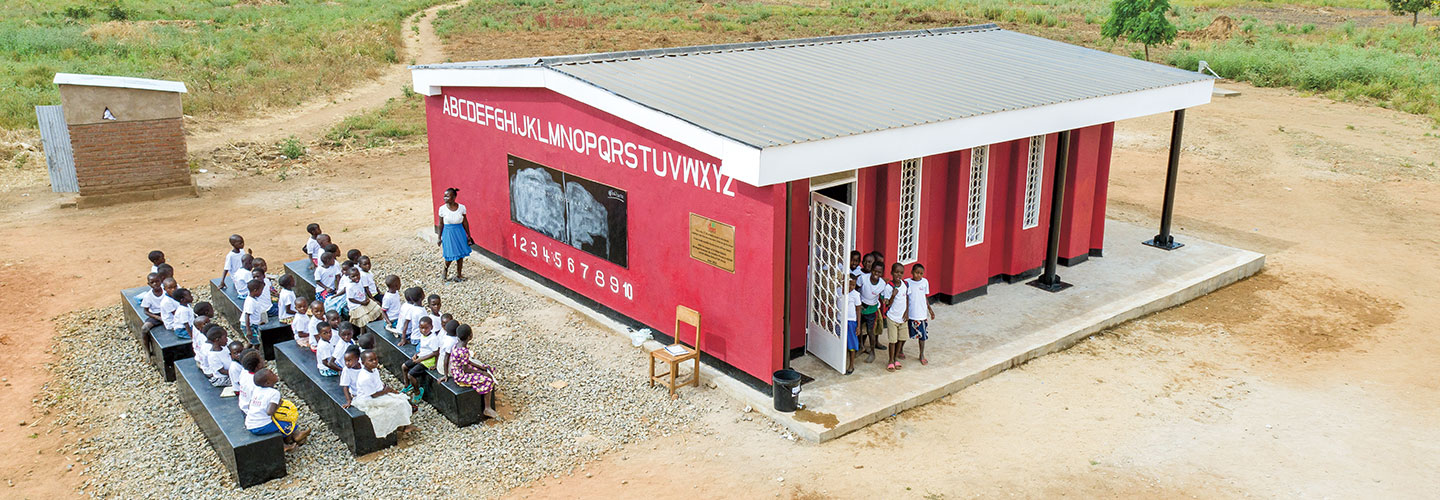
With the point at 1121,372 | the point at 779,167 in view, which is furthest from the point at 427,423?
the point at 1121,372

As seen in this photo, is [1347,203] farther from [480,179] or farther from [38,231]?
[38,231]

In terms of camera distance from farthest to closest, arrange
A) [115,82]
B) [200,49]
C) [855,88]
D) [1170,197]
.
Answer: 1. [200,49]
2. [115,82]
3. [1170,197]
4. [855,88]

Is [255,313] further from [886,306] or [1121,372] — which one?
[1121,372]

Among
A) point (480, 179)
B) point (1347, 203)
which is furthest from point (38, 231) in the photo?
point (1347, 203)

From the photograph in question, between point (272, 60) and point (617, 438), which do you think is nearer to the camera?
point (617, 438)

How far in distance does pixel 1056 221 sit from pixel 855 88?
→ 3.13 m

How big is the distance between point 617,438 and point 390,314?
123 inches

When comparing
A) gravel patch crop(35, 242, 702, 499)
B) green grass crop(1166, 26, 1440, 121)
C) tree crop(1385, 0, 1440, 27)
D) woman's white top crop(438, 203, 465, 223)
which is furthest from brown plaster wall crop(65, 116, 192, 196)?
tree crop(1385, 0, 1440, 27)

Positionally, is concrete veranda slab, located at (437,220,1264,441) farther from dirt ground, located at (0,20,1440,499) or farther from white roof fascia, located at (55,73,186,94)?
white roof fascia, located at (55,73,186,94)

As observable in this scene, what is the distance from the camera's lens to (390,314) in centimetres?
1027

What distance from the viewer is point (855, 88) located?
10.7 m

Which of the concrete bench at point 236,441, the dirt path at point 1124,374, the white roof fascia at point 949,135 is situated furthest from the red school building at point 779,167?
the concrete bench at point 236,441

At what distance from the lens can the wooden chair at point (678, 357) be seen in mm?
9398

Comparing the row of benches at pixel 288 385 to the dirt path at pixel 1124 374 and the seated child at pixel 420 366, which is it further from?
the dirt path at pixel 1124 374
